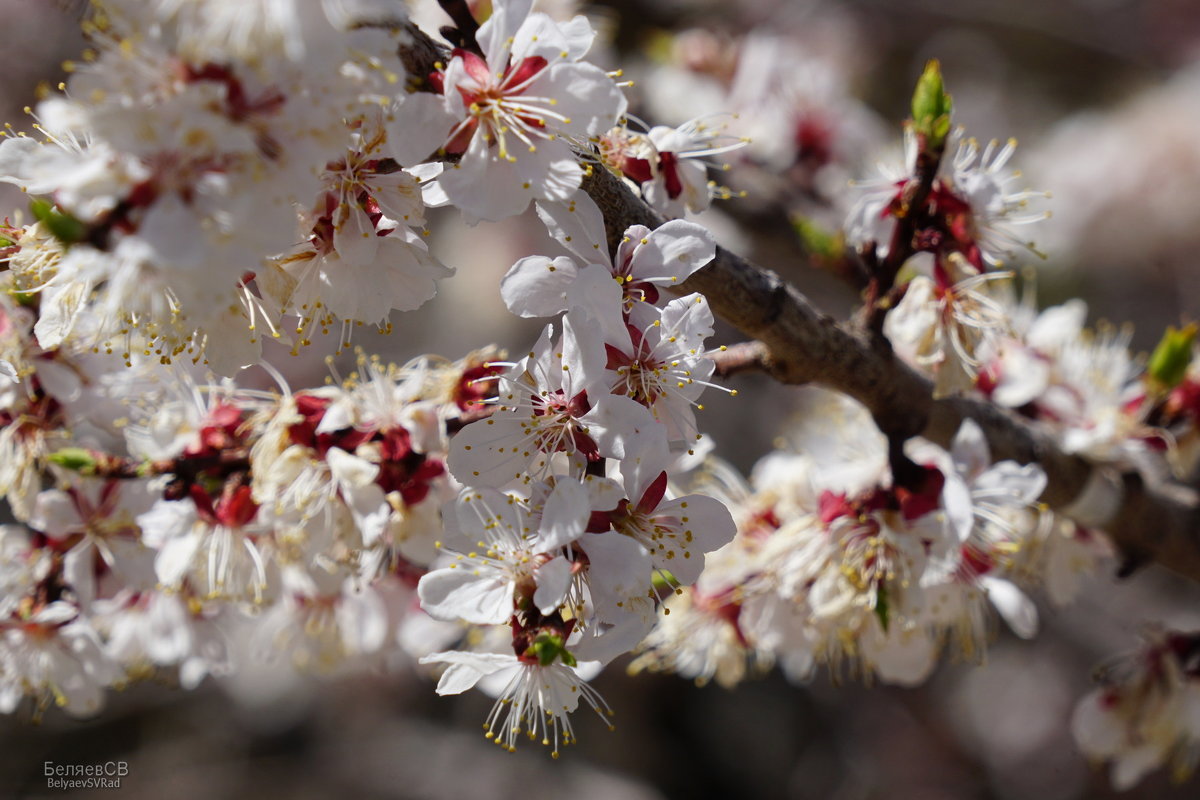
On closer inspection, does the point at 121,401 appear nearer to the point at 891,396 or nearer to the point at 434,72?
the point at 434,72

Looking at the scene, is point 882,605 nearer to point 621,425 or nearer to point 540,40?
point 621,425

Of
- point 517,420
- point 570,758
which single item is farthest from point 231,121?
point 570,758

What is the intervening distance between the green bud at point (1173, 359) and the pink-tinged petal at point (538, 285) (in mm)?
1265

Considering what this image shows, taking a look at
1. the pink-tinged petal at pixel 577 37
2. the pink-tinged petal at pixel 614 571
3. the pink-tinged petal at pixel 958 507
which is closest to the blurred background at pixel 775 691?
the pink-tinged petal at pixel 958 507

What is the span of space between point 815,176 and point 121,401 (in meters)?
2.24

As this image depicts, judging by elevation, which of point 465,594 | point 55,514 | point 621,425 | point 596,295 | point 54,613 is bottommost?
point 54,613

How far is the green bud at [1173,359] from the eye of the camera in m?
1.71

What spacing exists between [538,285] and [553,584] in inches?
12.6

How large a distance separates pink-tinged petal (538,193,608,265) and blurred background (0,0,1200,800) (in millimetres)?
2270

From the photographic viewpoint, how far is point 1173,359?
1.72m

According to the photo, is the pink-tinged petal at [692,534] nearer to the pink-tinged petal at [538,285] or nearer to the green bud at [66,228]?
the pink-tinged petal at [538,285]

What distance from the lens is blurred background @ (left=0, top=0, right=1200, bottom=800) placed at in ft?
12.1

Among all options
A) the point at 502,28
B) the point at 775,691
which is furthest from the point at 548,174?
the point at 775,691

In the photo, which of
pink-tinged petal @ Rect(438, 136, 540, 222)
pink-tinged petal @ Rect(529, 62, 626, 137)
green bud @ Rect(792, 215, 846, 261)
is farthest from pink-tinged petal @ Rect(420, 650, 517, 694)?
green bud @ Rect(792, 215, 846, 261)
